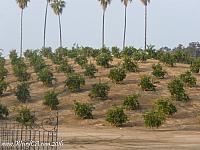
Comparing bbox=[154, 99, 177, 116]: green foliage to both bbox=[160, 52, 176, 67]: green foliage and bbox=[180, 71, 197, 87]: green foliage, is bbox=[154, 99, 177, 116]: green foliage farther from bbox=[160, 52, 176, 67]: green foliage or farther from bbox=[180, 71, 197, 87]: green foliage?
bbox=[160, 52, 176, 67]: green foliage

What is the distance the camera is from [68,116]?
1339 inches

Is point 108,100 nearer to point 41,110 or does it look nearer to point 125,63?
point 41,110

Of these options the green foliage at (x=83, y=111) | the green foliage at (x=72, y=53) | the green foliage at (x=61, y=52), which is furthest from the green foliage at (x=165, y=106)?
the green foliage at (x=61, y=52)

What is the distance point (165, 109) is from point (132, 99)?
9.29 ft

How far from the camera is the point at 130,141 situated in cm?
2166

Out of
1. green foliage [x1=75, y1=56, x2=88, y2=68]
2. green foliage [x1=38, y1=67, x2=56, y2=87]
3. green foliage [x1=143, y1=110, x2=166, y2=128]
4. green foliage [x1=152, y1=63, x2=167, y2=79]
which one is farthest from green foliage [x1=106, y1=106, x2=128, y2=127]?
green foliage [x1=75, y1=56, x2=88, y2=68]

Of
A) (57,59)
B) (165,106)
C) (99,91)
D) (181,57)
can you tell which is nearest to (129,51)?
(181,57)

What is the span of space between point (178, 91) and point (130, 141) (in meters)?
15.2

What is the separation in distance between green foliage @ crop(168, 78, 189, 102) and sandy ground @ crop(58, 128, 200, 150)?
30.1ft

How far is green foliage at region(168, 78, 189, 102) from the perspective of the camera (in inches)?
1420

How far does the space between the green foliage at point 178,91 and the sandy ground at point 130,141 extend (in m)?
9.19

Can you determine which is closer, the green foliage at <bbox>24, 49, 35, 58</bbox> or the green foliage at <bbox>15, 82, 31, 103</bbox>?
the green foliage at <bbox>15, 82, 31, 103</bbox>

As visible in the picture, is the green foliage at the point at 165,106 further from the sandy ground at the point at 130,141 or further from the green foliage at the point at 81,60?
the green foliage at the point at 81,60

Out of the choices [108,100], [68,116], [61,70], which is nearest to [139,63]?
[61,70]
